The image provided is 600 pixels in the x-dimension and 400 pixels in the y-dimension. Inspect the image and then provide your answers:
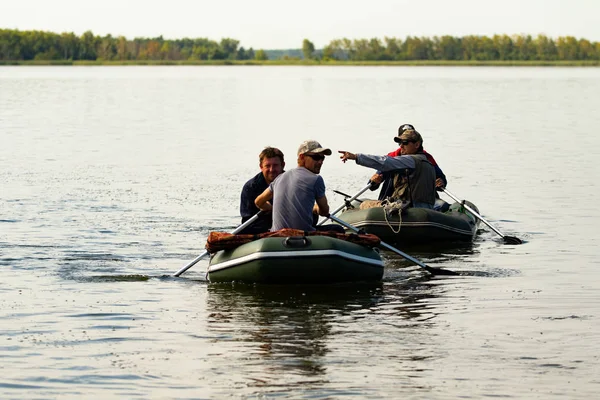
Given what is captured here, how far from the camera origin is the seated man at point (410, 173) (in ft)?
47.0

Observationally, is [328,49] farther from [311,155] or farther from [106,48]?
[311,155]

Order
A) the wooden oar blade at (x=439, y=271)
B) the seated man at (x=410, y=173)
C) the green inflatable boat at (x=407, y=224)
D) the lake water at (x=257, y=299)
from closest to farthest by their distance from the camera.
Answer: the lake water at (x=257, y=299)
the wooden oar blade at (x=439, y=271)
the seated man at (x=410, y=173)
the green inflatable boat at (x=407, y=224)

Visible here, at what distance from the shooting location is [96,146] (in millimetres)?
31859

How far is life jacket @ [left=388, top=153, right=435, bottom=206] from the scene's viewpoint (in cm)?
1464

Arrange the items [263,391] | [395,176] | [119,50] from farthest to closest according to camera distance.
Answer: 1. [119,50]
2. [395,176]
3. [263,391]

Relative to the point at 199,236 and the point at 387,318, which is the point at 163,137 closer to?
the point at 199,236

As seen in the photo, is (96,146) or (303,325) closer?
(303,325)

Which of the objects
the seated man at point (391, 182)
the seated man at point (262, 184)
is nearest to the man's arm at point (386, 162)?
the seated man at point (391, 182)

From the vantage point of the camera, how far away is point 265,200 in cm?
1170

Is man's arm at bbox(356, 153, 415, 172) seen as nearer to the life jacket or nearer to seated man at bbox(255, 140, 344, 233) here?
the life jacket

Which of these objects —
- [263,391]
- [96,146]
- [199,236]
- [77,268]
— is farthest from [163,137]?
[263,391]

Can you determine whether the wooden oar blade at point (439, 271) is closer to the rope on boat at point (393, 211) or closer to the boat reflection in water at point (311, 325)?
the boat reflection in water at point (311, 325)

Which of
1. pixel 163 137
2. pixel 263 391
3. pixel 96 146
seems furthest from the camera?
pixel 163 137

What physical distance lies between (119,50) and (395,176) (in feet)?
515
